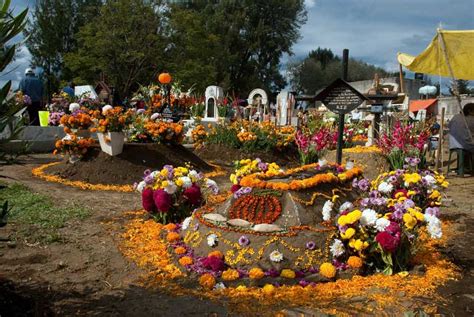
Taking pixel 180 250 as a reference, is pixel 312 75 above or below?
above

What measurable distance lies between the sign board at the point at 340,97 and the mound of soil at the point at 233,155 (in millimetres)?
6988

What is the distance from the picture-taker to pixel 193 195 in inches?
237

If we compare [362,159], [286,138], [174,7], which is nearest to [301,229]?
[362,159]

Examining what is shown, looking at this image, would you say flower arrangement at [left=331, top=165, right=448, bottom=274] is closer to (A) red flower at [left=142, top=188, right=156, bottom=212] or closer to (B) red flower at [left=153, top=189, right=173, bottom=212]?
(B) red flower at [left=153, top=189, right=173, bottom=212]

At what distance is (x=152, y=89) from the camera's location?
65.9ft

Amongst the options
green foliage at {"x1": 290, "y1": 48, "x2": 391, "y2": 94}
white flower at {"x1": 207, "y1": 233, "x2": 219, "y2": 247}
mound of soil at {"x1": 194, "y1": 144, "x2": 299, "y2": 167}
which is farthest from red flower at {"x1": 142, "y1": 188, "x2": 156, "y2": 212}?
green foliage at {"x1": 290, "y1": 48, "x2": 391, "y2": 94}

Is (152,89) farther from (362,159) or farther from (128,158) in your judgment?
(362,159)

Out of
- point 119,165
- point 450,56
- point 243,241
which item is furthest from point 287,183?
point 450,56

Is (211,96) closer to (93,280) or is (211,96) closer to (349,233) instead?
(349,233)

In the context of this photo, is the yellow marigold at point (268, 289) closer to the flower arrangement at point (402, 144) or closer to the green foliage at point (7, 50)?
the green foliage at point (7, 50)

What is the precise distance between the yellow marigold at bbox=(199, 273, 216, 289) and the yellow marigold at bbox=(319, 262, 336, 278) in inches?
39.7

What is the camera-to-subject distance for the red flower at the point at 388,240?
4.20 m

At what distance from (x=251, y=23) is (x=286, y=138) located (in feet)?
112

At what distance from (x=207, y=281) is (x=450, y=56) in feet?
30.0
